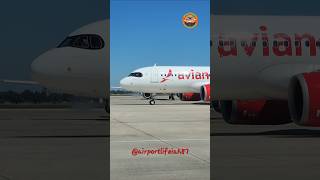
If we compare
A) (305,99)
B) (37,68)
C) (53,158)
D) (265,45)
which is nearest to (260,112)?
(265,45)

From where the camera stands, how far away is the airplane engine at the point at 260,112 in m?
16.3

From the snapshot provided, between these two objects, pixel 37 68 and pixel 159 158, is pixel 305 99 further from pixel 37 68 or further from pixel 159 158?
pixel 37 68

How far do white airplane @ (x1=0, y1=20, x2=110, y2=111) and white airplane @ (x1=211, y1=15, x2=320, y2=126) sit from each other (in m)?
3.41

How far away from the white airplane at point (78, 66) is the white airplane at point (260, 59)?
341 cm

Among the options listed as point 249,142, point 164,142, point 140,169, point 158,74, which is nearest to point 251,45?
point 249,142

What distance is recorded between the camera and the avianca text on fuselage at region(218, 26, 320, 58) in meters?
15.8

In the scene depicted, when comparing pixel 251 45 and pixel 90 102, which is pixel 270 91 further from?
pixel 90 102

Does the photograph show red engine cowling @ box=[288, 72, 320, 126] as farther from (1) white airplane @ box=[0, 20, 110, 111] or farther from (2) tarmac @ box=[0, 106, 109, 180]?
(1) white airplane @ box=[0, 20, 110, 111]

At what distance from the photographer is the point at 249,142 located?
13.1m

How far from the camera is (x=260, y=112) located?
1641cm

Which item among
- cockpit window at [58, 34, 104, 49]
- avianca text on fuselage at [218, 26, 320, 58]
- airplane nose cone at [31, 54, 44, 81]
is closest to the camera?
airplane nose cone at [31, 54, 44, 81]

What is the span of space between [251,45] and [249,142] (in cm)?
385

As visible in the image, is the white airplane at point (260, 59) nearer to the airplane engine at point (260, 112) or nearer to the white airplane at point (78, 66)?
the airplane engine at point (260, 112)

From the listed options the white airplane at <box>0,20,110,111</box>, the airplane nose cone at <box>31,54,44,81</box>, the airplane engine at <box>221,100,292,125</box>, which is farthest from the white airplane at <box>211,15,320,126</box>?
the airplane nose cone at <box>31,54,44,81</box>
